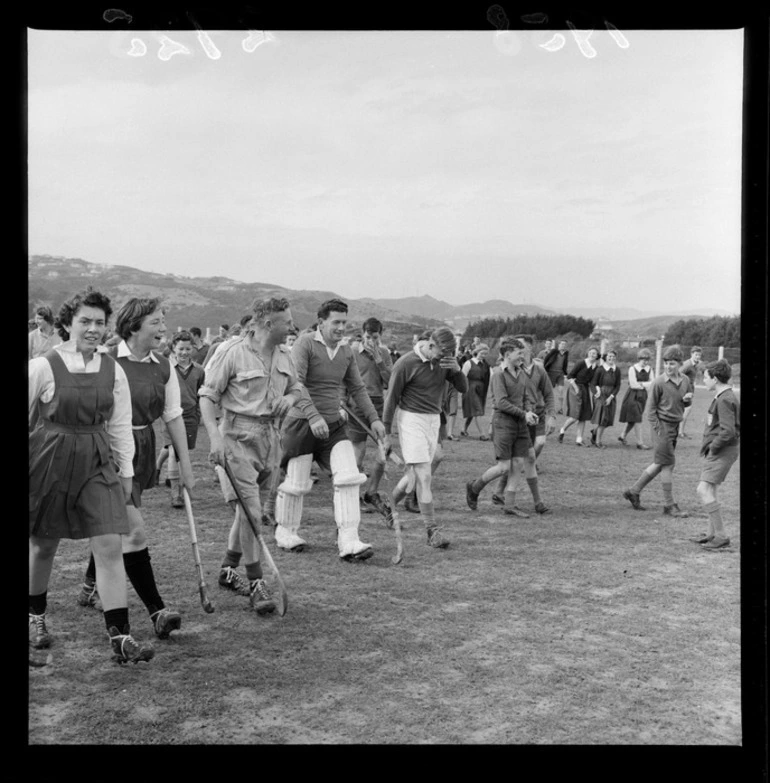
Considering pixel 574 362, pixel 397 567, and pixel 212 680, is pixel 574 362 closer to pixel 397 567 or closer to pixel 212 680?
pixel 397 567

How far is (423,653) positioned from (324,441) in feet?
6.80

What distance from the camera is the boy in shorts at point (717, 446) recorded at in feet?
19.2

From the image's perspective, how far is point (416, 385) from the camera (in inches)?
273

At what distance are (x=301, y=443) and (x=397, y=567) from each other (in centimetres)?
111

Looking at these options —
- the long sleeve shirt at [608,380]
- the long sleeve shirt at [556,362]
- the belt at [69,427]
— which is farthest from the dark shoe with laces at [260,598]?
the long sleeve shirt at [608,380]

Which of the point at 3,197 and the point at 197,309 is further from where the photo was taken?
the point at 197,309

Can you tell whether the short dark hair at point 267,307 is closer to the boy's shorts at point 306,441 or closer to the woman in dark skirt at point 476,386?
the boy's shorts at point 306,441

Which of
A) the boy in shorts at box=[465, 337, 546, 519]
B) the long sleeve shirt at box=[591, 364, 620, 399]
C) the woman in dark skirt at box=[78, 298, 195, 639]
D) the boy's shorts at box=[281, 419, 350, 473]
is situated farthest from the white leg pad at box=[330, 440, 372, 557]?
the long sleeve shirt at box=[591, 364, 620, 399]

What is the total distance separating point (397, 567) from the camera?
19.6 ft

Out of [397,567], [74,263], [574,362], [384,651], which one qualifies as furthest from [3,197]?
[574,362]

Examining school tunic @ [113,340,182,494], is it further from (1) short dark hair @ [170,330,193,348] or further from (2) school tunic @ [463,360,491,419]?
(2) school tunic @ [463,360,491,419]

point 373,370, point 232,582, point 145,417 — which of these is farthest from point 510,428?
point 145,417

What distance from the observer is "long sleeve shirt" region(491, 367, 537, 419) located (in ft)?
25.1

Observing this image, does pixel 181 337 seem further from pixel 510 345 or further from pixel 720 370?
pixel 720 370
